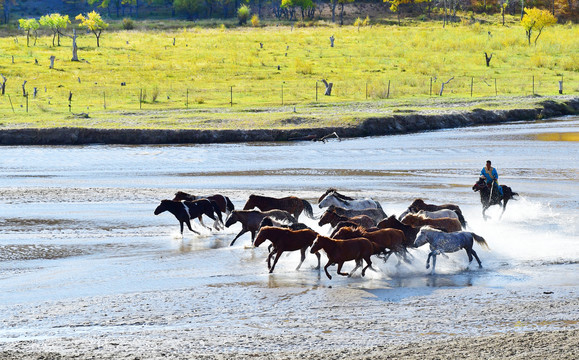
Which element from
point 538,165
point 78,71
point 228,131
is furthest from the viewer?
point 78,71

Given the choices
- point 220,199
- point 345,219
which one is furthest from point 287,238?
point 220,199

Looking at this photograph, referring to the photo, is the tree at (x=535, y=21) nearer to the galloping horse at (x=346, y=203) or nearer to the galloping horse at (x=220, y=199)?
the galloping horse at (x=346, y=203)

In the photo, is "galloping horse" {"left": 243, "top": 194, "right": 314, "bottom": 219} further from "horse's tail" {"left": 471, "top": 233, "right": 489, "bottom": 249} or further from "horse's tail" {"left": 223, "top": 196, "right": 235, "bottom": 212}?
"horse's tail" {"left": 471, "top": 233, "right": 489, "bottom": 249}

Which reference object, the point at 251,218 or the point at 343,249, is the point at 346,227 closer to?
the point at 343,249

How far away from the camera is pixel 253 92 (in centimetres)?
5000

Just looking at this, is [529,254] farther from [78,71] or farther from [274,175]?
[78,71]

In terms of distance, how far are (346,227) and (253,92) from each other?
3614cm

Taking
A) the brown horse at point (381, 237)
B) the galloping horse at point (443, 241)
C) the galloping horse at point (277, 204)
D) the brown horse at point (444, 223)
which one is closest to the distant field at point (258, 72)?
the galloping horse at point (277, 204)

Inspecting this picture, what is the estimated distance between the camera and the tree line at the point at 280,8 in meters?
105

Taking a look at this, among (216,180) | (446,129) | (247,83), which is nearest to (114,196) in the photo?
(216,180)

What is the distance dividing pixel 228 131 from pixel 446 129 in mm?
11839

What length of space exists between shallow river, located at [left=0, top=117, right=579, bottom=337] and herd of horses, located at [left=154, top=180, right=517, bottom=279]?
42 centimetres

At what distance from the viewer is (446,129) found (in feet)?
134

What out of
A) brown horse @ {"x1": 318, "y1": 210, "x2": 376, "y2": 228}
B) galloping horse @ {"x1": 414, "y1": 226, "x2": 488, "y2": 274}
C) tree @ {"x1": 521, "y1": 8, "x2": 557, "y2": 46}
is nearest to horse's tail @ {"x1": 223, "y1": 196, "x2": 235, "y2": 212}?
brown horse @ {"x1": 318, "y1": 210, "x2": 376, "y2": 228}
